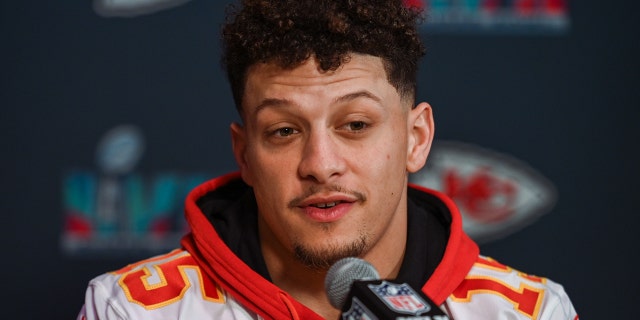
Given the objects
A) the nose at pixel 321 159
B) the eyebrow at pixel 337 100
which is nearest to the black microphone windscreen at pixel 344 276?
the nose at pixel 321 159

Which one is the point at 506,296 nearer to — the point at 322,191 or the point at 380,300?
the point at 322,191

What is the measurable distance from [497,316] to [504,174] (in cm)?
80

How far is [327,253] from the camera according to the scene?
143 cm

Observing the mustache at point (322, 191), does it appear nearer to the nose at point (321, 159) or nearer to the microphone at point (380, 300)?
the nose at point (321, 159)

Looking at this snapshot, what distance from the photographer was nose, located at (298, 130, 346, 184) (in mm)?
1376

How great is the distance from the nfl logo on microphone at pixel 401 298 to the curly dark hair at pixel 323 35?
54 cm

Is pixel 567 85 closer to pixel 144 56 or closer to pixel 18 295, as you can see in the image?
pixel 144 56

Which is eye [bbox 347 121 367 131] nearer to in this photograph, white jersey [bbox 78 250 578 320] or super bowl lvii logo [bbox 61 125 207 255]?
white jersey [bbox 78 250 578 320]

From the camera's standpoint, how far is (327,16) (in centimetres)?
144

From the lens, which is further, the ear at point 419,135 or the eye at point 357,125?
the ear at point 419,135

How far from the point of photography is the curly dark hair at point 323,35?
144 centimetres

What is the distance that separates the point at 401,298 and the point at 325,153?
0.47m

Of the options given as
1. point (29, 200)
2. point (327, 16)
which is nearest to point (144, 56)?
point (29, 200)

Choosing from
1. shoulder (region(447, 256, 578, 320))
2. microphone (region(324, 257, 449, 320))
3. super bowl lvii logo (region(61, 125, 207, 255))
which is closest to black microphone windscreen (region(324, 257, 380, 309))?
microphone (region(324, 257, 449, 320))
